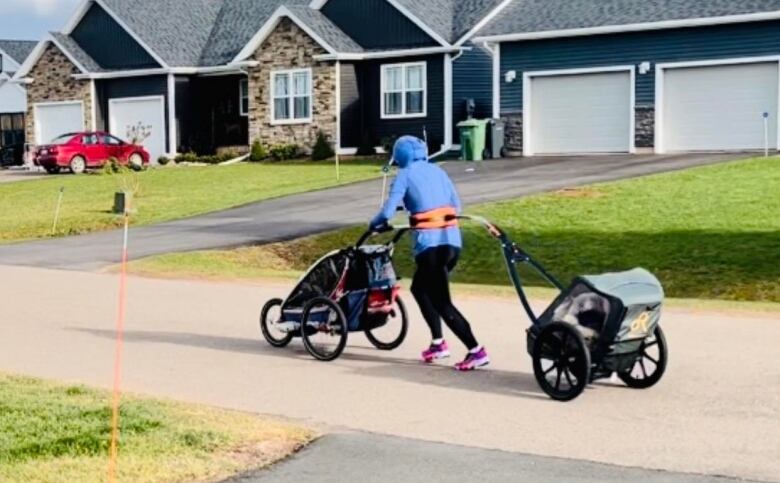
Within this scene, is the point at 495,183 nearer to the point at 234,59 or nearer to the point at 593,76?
the point at 593,76

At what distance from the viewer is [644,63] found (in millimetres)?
34750

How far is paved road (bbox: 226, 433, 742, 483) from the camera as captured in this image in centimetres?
755

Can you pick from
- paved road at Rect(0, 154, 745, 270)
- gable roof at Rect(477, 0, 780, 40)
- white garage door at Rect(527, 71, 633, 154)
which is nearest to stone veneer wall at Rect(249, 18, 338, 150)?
gable roof at Rect(477, 0, 780, 40)

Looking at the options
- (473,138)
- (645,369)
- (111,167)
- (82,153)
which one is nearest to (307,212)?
(473,138)

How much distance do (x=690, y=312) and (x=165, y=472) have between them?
8442 millimetres

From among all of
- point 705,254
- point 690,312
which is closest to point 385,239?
point 705,254

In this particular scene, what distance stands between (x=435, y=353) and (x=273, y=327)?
6.25 ft

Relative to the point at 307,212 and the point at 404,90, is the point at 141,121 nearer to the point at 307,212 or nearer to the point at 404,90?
the point at 404,90

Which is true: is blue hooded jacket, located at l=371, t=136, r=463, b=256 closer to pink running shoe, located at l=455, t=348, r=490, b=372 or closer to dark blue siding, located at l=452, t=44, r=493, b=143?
pink running shoe, located at l=455, t=348, r=490, b=372

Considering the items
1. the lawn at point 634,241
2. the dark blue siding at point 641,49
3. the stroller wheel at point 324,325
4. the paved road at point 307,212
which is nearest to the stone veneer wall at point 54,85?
the dark blue siding at point 641,49

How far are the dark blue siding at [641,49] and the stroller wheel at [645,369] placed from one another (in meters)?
24.0

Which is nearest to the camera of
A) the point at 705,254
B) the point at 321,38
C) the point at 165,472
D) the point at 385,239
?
the point at 165,472

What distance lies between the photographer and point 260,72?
4447 cm

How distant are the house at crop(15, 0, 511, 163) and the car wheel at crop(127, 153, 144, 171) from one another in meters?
2.61
